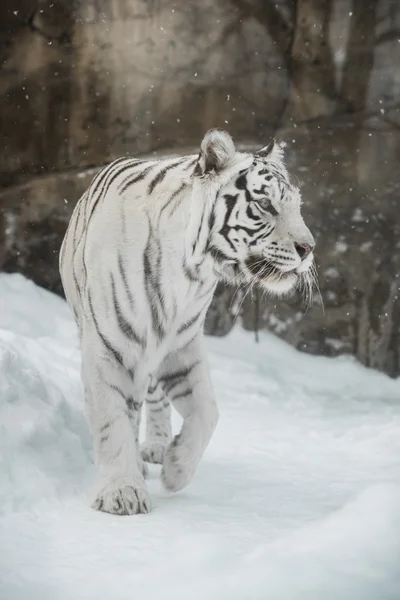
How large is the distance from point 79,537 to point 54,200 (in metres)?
2.96

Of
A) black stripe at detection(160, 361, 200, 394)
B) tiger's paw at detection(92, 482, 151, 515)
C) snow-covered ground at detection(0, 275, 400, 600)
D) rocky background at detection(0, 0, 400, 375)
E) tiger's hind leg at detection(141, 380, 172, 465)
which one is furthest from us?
rocky background at detection(0, 0, 400, 375)

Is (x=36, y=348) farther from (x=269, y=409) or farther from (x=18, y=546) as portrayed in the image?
(x=18, y=546)

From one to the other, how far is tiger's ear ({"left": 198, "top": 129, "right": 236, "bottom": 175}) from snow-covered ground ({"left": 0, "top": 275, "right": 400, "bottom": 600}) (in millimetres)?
934

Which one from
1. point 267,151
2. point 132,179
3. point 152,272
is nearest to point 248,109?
point 267,151

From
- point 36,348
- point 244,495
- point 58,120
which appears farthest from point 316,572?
point 58,120

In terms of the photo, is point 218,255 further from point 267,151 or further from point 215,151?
point 267,151

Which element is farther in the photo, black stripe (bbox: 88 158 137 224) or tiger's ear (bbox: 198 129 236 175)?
black stripe (bbox: 88 158 137 224)

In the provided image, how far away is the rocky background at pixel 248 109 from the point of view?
16.0 ft

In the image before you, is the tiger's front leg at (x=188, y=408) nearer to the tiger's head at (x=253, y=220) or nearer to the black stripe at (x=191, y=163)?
the tiger's head at (x=253, y=220)

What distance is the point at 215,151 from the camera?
266cm

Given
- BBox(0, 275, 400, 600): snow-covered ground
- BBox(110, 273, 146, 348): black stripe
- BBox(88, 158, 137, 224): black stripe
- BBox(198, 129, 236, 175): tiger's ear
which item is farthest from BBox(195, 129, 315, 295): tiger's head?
BBox(0, 275, 400, 600): snow-covered ground

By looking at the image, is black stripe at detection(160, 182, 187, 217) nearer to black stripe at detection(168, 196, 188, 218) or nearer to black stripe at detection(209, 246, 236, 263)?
black stripe at detection(168, 196, 188, 218)

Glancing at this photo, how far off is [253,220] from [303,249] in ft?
0.54

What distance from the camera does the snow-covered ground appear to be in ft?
6.61
